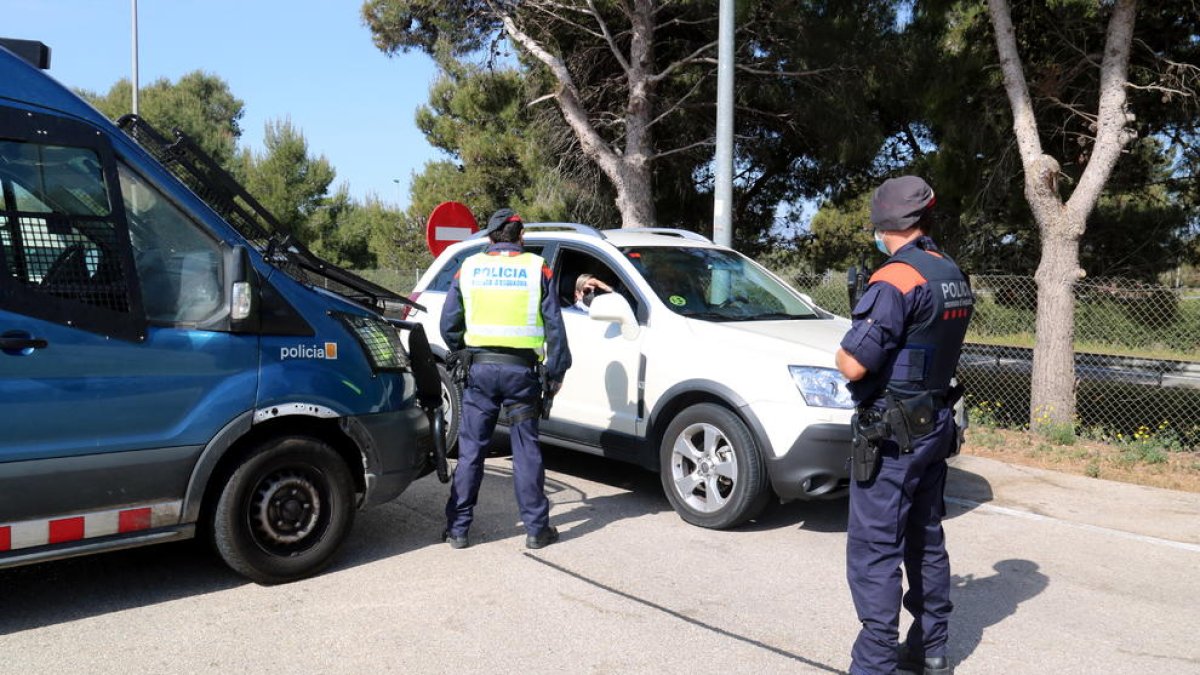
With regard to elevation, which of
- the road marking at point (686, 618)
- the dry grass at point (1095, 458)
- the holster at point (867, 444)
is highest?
the holster at point (867, 444)

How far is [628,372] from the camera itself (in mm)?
6426

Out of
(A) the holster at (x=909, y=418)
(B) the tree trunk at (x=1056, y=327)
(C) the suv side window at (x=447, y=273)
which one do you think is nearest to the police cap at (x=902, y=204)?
(A) the holster at (x=909, y=418)

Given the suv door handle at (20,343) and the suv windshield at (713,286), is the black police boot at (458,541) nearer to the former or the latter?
the suv windshield at (713,286)

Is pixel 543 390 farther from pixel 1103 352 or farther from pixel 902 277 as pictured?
pixel 1103 352

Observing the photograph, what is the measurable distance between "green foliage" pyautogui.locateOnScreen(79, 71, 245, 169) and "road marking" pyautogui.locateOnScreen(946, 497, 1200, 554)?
117 ft

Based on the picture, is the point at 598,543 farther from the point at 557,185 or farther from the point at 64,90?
the point at 557,185

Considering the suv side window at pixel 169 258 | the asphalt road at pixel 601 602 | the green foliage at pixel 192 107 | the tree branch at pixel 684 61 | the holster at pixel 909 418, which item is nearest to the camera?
the holster at pixel 909 418

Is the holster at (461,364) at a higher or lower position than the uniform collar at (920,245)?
lower

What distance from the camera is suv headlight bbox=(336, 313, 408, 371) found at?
502cm

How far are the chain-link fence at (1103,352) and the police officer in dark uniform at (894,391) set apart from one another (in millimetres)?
7124

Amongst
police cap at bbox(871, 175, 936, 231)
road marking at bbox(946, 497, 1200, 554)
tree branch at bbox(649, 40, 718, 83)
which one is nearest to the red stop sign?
tree branch at bbox(649, 40, 718, 83)

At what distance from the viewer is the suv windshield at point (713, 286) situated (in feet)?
21.4

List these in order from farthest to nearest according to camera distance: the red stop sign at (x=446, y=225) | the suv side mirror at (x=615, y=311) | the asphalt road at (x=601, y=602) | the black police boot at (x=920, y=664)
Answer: the red stop sign at (x=446, y=225) < the suv side mirror at (x=615, y=311) < the asphalt road at (x=601, y=602) < the black police boot at (x=920, y=664)

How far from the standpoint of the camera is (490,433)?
550 cm
